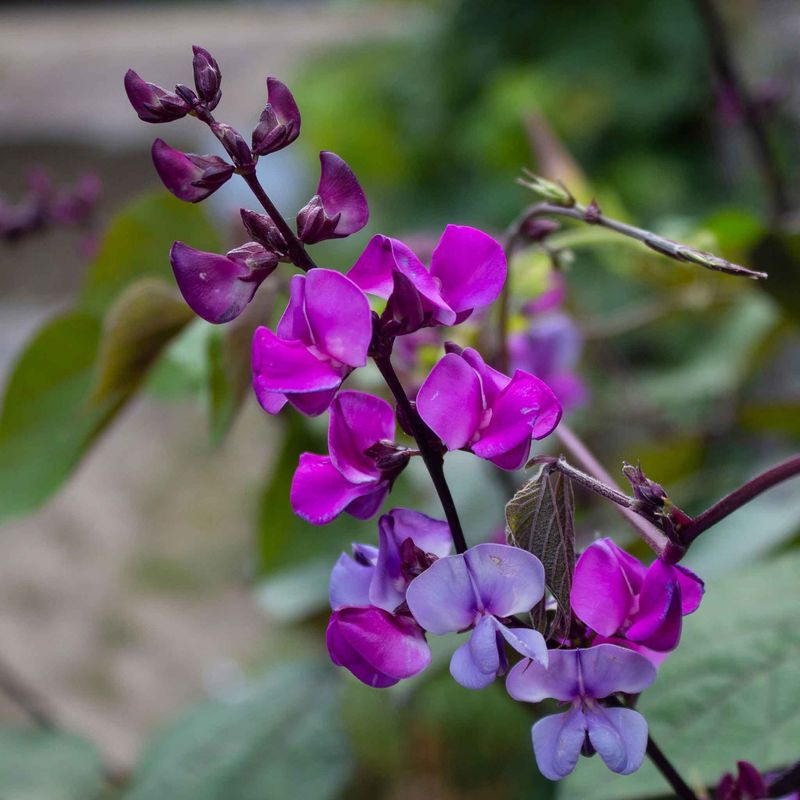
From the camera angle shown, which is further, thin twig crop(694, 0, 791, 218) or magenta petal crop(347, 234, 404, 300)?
thin twig crop(694, 0, 791, 218)

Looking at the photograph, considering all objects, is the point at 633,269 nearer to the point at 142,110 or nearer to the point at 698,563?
the point at 698,563

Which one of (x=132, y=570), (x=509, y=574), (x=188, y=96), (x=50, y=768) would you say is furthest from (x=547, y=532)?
(x=132, y=570)

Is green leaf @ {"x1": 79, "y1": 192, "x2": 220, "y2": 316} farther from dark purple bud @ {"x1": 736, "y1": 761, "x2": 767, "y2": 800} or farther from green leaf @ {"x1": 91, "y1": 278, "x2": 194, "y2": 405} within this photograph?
dark purple bud @ {"x1": 736, "y1": 761, "x2": 767, "y2": 800}

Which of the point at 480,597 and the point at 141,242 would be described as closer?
the point at 480,597

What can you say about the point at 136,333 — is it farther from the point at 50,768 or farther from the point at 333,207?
the point at 50,768

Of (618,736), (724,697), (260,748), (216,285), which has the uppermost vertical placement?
(216,285)

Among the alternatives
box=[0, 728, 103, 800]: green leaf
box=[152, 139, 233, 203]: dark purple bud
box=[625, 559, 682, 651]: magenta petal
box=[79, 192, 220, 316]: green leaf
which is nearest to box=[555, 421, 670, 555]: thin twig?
box=[625, 559, 682, 651]: magenta petal
